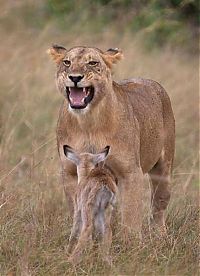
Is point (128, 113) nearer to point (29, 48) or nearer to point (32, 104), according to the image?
point (32, 104)

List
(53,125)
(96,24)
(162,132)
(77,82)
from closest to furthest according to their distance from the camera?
(77,82)
(162,132)
(53,125)
(96,24)

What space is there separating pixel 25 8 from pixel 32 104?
141 inches

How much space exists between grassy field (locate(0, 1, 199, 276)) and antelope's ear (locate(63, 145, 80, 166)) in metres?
0.51

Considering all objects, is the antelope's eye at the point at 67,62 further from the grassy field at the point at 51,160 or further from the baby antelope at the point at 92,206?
the grassy field at the point at 51,160

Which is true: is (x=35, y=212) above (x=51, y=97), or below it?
below

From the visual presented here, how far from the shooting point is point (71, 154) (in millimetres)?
7230

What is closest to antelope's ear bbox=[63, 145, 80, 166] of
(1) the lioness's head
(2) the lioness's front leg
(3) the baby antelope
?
(3) the baby antelope

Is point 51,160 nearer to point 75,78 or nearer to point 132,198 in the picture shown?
point 132,198

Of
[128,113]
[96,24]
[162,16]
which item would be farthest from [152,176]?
[162,16]

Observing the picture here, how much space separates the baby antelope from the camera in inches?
270

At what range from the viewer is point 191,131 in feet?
42.2

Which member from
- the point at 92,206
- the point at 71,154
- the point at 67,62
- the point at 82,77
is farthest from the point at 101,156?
the point at 67,62

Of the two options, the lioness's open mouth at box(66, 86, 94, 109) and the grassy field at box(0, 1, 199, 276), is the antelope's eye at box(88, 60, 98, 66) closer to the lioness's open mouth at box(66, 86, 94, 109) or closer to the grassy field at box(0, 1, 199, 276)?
the lioness's open mouth at box(66, 86, 94, 109)

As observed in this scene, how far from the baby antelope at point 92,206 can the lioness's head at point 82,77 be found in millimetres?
357
